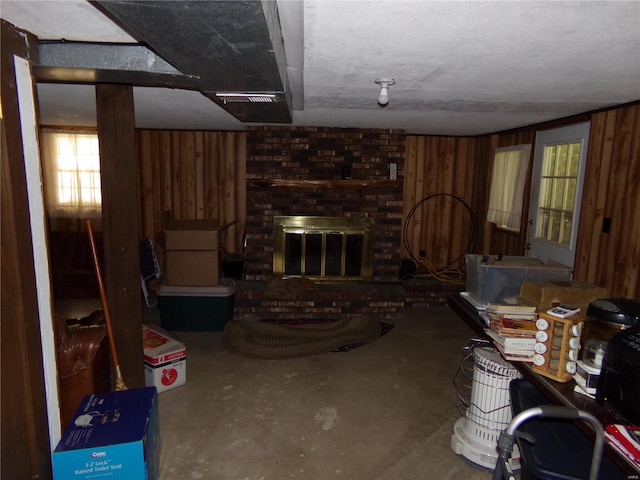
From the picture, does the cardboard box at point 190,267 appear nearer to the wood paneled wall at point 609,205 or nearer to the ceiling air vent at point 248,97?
the ceiling air vent at point 248,97

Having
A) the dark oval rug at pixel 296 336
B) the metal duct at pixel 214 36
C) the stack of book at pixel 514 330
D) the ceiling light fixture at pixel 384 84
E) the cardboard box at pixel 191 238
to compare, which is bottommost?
the dark oval rug at pixel 296 336

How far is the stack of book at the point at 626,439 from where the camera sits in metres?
1.36

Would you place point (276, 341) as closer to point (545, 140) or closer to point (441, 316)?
point (441, 316)

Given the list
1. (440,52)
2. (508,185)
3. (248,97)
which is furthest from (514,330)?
(508,185)

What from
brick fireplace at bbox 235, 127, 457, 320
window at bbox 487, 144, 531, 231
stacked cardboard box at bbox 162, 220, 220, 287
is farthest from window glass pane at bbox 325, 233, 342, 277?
window at bbox 487, 144, 531, 231

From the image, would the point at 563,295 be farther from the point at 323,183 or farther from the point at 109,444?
the point at 323,183

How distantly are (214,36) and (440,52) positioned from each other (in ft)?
3.11

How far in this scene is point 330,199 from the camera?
503cm

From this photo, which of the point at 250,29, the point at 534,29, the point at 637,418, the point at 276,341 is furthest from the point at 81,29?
the point at 276,341

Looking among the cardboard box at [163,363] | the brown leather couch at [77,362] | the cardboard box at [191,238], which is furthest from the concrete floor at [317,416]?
the cardboard box at [191,238]

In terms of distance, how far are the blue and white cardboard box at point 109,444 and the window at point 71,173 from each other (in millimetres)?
3908

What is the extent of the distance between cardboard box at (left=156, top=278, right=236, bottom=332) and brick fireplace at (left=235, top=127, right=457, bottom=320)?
1.23 ft

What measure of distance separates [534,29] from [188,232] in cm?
345

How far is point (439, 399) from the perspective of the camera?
3055mm
